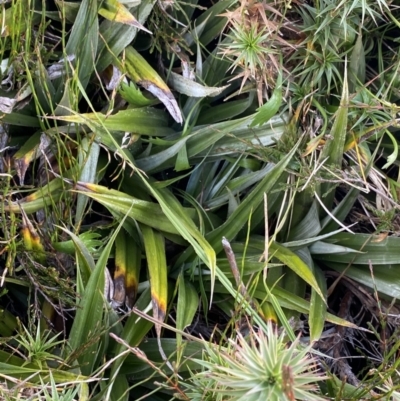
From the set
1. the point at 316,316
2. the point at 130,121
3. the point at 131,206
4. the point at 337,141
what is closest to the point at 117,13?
the point at 130,121

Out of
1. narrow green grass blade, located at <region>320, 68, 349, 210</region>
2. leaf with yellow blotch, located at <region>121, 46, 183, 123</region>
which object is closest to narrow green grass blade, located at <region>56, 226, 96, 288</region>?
leaf with yellow blotch, located at <region>121, 46, 183, 123</region>

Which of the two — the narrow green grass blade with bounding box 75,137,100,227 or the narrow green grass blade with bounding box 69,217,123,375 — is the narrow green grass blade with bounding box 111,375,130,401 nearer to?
the narrow green grass blade with bounding box 69,217,123,375

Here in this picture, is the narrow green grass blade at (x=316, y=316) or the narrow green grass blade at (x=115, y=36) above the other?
the narrow green grass blade at (x=115, y=36)

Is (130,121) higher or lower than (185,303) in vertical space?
higher

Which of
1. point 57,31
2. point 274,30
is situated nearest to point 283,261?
point 274,30

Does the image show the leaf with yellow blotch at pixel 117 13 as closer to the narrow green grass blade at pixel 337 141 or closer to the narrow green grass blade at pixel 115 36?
the narrow green grass blade at pixel 115 36

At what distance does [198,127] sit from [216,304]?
322mm

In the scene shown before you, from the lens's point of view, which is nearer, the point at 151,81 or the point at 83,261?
the point at 83,261

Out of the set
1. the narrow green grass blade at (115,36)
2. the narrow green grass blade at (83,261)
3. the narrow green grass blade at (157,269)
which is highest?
the narrow green grass blade at (115,36)

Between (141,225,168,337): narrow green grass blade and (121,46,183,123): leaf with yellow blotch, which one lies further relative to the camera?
(121,46,183,123): leaf with yellow blotch

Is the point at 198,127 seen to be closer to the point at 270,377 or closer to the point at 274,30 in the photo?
the point at 274,30

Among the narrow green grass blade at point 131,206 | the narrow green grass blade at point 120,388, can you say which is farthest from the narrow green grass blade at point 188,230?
the narrow green grass blade at point 120,388

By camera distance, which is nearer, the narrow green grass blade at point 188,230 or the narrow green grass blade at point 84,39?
the narrow green grass blade at point 188,230

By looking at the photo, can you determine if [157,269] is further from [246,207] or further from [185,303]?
[246,207]
